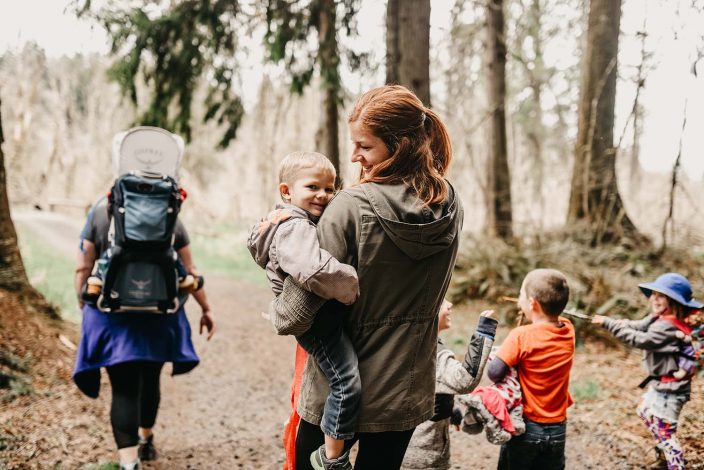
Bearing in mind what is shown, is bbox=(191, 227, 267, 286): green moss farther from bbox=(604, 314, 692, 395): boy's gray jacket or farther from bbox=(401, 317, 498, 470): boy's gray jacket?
bbox=(401, 317, 498, 470): boy's gray jacket

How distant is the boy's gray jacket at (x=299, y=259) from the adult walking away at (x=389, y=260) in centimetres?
6

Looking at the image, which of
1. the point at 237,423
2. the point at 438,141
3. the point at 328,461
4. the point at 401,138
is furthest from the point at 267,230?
the point at 237,423

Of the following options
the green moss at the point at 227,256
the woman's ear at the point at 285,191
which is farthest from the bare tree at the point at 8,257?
the green moss at the point at 227,256

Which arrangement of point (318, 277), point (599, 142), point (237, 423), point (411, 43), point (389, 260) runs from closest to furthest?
point (318, 277)
point (389, 260)
point (237, 423)
point (411, 43)
point (599, 142)

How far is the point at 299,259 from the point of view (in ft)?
5.37

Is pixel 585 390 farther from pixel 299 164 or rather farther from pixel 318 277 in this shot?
pixel 318 277

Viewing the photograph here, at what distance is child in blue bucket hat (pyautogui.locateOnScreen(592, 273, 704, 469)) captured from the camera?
316 cm

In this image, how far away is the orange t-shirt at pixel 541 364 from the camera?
2604mm

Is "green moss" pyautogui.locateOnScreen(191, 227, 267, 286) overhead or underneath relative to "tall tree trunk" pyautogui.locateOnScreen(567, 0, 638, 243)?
underneath

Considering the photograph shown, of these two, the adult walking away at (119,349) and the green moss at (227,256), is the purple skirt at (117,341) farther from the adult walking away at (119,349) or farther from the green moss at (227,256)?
the green moss at (227,256)

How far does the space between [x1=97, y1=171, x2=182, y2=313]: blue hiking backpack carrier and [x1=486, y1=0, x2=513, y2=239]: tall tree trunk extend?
25.9 feet

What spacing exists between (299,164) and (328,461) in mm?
1029

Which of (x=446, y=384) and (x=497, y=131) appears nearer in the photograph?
(x=446, y=384)

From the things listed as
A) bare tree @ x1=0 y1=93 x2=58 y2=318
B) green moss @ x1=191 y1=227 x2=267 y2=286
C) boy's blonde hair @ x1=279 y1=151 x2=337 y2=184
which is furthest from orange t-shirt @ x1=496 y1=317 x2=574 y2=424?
green moss @ x1=191 y1=227 x2=267 y2=286
